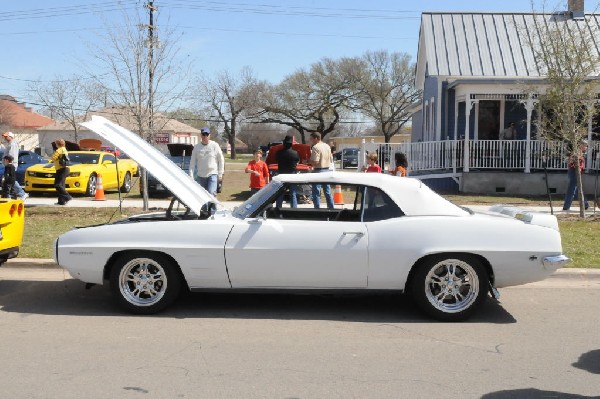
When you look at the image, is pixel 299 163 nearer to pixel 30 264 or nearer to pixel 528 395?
pixel 30 264

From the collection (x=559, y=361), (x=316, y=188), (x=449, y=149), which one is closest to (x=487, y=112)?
(x=449, y=149)

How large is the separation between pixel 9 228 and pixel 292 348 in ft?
11.6

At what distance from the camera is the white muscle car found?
230 inches

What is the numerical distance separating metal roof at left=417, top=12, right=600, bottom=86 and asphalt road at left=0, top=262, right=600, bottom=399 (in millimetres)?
14999

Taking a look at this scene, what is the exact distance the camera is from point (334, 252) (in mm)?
5820

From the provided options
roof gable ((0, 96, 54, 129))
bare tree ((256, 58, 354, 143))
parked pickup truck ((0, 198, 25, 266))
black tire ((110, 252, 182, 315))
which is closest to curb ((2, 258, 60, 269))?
→ parked pickup truck ((0, 198, 25, 266))

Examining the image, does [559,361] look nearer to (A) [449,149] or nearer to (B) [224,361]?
(B) [224,361]

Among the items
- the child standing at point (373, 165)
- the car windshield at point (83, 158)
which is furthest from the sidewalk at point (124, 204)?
the child standing at point (373, 165)

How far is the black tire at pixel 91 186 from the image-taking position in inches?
682

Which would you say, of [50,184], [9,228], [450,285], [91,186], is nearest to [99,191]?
[91,186]

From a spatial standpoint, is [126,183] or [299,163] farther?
[126,183]

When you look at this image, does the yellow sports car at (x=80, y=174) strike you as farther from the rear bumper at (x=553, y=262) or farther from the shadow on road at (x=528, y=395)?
the shadow on road at (x=528, y=395)

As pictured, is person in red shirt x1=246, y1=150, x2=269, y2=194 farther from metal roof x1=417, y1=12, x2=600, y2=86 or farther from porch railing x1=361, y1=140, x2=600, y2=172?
metal roof x1=417, y1=12, x2=600, y2=86

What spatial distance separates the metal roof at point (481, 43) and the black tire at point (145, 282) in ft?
55.1
